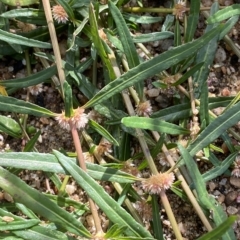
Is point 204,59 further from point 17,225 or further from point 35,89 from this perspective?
point 17,225

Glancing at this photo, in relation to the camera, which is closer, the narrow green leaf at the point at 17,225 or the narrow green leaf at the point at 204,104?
the narrow green leaf at the point at 17,225

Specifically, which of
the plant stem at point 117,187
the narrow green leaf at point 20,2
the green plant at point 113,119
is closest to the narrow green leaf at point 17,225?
the green plant at point 113,119

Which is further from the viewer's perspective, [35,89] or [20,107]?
[35,89]

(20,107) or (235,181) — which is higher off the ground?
(20,107)

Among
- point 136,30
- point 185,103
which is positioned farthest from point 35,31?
point 185,103

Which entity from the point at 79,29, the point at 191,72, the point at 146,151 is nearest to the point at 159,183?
the point at 146,151

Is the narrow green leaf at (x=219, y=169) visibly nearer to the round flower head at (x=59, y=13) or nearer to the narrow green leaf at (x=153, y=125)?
the narrow green leaf at (x=153, y=125)

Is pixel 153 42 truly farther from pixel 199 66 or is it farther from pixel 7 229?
pixel 7 229
